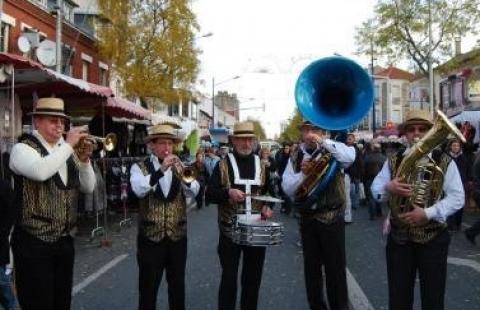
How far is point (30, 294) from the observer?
398 cm

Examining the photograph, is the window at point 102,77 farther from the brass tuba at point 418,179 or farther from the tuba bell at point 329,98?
the brass tuba at point 418,179

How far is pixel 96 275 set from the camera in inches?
301

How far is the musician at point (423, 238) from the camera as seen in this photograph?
421 centimetres

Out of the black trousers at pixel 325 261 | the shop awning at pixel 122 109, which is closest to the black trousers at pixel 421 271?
the black trousers at pixel 325 261

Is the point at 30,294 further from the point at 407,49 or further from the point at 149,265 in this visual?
the point at 407,49

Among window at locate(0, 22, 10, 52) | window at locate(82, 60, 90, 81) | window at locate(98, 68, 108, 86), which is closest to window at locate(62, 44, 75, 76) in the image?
window at locate(82, 60, 90, 81)

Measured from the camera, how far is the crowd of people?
403cm

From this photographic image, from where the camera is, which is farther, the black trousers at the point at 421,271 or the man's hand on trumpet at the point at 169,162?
the man's hand on trumpet at the point at 169,162

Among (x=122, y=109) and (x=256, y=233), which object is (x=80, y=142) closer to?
(x=256, y=233)

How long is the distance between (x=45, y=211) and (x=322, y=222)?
8.01 feet

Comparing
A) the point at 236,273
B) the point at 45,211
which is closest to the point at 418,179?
the point at 236,273

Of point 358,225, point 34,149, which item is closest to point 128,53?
point 358,225

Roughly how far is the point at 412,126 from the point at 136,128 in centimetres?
1272

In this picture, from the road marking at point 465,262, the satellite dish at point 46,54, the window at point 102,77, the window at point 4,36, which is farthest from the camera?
the window at point 102,77
